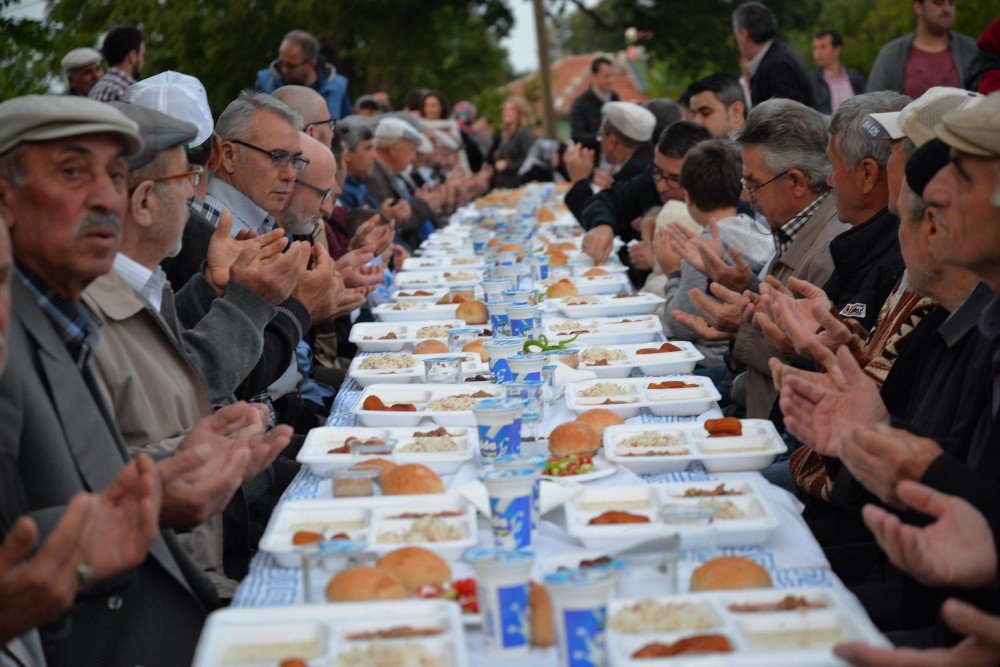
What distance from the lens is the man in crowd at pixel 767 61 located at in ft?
26.9

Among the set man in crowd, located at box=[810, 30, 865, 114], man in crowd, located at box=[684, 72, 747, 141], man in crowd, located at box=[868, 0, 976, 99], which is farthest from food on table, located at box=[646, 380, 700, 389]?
man in crowd, located at box=[810, 30, 865, 114]

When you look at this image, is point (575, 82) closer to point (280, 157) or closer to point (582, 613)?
point (280, 157)

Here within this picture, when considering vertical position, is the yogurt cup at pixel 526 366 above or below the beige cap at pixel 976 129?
below

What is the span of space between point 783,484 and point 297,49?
21.3ft

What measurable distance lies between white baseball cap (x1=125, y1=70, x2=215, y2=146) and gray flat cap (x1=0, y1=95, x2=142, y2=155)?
5.80 feet

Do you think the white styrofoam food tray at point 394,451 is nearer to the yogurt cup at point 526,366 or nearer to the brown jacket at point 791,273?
the yogurt cup at point 526,366

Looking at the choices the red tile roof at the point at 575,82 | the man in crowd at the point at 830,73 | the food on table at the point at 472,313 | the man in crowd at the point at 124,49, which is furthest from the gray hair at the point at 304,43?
the red tile roof at the point at 575,82

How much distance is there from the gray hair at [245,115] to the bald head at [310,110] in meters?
1.48

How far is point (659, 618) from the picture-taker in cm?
200

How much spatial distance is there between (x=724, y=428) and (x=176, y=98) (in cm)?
238

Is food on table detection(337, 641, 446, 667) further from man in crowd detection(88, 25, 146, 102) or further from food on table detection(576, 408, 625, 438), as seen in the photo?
man in crowd detection(88, 25, 146, 102)

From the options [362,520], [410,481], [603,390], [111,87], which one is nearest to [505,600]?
[362,520]

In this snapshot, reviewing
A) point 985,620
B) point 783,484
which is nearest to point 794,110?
point 783,484

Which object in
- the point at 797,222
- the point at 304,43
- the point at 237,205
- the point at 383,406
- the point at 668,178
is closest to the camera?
the point at 383,406
